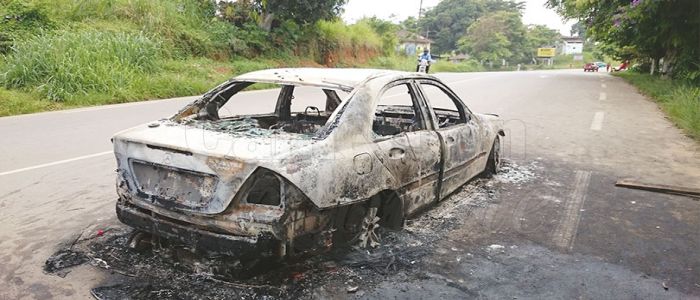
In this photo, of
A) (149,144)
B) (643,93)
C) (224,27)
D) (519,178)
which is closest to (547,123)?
(519,178)

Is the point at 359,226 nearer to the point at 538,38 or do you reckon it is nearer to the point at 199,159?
the point at 199,159

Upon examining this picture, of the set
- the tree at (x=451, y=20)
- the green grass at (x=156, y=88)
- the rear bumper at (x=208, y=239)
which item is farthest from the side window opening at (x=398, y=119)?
the tree at (x=451, y=20)

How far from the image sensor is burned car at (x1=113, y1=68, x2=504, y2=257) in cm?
304

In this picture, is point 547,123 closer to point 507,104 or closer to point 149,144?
point 507,104

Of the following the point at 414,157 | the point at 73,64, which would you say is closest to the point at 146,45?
the point at 73,64

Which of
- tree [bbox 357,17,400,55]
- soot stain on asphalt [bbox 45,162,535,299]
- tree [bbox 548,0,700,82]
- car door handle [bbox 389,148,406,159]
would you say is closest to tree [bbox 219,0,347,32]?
tree [bbox 548,0,700,82]

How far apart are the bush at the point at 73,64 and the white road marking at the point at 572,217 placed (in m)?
10.6

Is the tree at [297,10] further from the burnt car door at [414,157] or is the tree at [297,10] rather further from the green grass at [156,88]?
the burnt car door at [414,157]

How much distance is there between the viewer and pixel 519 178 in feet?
20.2

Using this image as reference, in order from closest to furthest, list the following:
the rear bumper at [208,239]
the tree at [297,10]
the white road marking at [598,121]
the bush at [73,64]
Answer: the rear bumper at [208,239] → the white road marking at [598,121] → the bush at [73,64] → the tree at [297,10]

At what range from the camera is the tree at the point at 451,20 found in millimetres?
84062

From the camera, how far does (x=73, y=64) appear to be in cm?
1251

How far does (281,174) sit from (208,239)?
597 mm

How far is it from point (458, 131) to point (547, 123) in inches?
259
